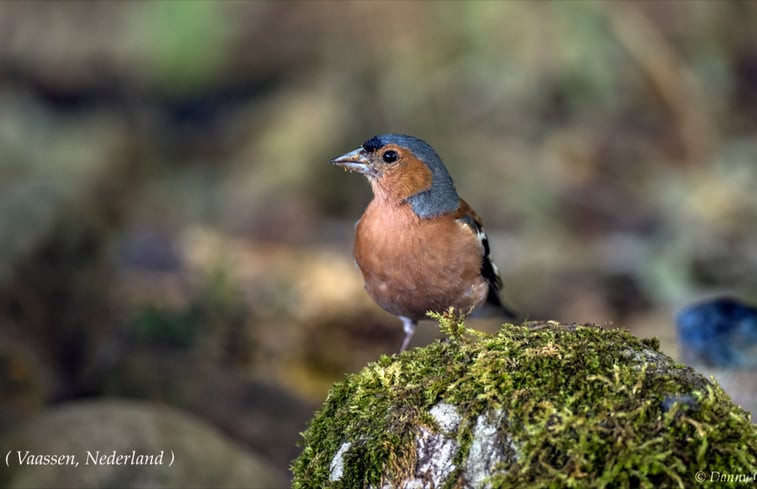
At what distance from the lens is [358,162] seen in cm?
609

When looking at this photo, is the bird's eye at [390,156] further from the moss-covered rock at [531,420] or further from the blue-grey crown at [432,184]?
the moss-covered rock at [531,420]

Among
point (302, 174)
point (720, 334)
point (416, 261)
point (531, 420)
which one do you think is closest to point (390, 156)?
point (416, 261)

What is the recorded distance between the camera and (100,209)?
36.7 ft

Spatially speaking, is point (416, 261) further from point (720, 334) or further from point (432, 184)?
point (720, 334)

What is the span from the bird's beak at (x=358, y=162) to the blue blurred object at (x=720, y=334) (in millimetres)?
3105

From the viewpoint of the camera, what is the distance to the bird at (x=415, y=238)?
18.4 ft

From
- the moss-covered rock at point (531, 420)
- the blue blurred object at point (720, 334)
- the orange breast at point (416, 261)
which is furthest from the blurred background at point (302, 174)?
the moss-covered rock at point (531, 420)

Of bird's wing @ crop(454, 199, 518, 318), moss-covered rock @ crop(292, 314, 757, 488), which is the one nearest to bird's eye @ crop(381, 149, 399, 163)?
bird's wing @ crop(454, 199, 518, 318)

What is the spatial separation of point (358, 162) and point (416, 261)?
0.98m

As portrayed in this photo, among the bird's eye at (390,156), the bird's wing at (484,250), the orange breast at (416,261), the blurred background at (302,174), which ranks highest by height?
the blurred background at (302,174)

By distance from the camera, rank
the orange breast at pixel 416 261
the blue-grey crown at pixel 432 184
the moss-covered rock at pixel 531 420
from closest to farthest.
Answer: the moss-covered rock at pixel 531 420, the orange breast at pixel 416 261, the blue-grey crown at pixel 432 184

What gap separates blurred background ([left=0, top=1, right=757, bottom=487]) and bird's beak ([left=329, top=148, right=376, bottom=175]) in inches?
111

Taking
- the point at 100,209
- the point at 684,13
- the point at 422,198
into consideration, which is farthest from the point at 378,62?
the point at 422,198

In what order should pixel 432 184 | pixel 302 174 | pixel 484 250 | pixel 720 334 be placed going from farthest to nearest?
pixel 302 174 → pixel 720 334 → pixel 484 250 → pixel 432 184
